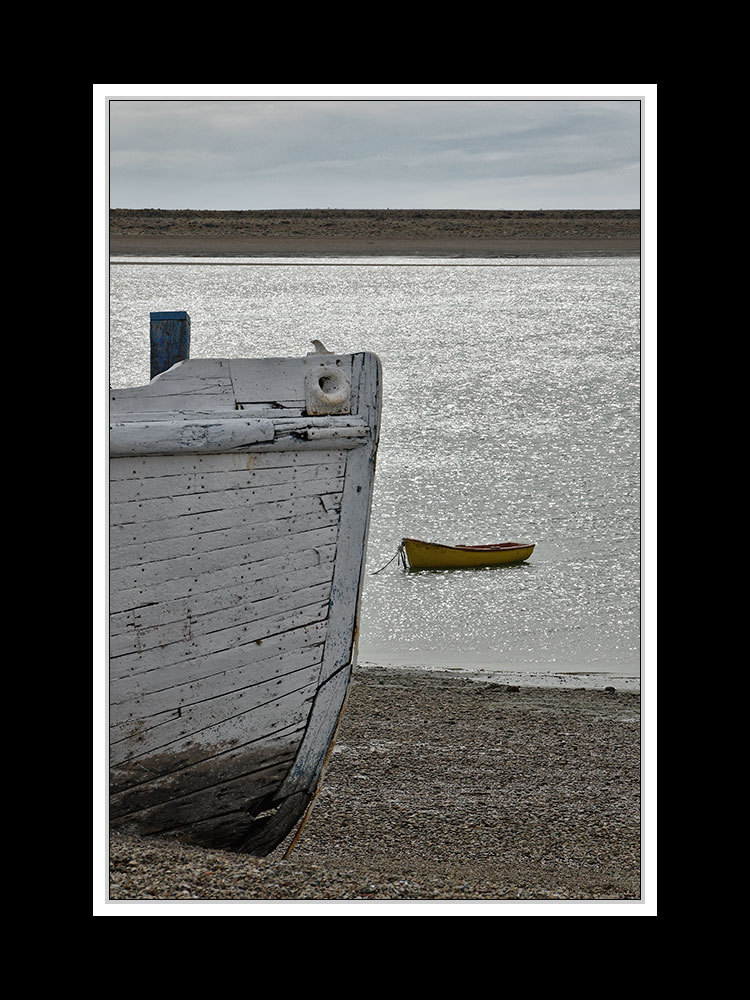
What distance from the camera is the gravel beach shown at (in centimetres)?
392

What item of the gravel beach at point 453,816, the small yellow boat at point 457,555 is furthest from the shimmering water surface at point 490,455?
the gravel beach at point 453,816

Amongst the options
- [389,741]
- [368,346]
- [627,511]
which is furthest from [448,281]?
[389,741]

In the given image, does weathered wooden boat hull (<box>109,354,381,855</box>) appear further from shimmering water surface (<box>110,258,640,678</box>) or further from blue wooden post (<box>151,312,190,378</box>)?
shimmering water surface (<box>110,258,640,678</box>)

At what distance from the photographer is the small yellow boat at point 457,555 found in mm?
12203

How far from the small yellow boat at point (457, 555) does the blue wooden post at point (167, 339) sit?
26.7ft

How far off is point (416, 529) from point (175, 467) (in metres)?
11.2

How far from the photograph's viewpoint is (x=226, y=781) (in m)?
4.03

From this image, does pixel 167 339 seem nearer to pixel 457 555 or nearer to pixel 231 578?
pixel 231 578

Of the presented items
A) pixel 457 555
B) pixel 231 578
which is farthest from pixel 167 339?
pixel 457 555

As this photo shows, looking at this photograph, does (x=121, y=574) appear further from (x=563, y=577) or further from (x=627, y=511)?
(x=627, y=511)

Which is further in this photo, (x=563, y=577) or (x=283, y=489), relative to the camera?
(x=563, y=577)

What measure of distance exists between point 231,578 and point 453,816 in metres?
2.19

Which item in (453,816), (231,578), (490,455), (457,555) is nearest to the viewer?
(231,578)

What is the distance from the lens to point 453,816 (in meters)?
5.30
